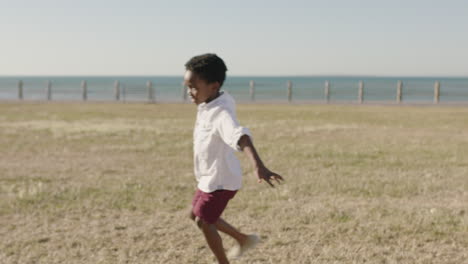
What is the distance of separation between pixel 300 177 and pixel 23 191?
3960mm

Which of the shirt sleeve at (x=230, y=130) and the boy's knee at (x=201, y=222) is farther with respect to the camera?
the boy's knee at (x=201, y=222)

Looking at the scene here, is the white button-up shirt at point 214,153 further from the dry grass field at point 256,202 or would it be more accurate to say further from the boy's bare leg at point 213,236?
the dry grass field at point 256,202

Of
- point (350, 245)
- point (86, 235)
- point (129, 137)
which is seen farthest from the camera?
point (129, 137)

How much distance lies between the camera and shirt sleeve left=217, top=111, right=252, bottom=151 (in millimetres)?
3166

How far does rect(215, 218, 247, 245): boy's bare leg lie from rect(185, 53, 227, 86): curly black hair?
3.65 feet

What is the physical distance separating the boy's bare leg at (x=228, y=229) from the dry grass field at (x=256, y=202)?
36cm

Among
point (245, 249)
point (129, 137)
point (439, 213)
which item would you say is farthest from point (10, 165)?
point (439, 213)

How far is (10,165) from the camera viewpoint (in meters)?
9.23

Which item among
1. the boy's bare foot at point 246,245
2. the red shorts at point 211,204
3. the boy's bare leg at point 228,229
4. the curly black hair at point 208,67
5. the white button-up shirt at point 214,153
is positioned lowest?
the boy's bare foot at point 246,245

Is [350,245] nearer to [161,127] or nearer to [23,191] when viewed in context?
[23,191]

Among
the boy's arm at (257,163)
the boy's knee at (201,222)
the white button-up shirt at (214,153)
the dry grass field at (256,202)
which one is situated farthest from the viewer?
the dry grass field at (256,202)

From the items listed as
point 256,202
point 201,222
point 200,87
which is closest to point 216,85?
point 200,87

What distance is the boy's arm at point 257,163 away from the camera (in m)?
3.06

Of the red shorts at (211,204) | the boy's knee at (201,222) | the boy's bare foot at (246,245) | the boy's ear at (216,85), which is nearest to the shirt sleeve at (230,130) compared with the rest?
the boy's ear at (216,85)
